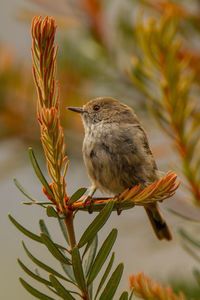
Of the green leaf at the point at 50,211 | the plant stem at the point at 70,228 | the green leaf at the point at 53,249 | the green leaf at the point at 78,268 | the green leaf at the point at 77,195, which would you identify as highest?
the green leaf at the point at 77,195

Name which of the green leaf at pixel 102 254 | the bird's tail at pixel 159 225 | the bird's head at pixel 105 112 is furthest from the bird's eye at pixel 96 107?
the green leaf at pixel 102 254

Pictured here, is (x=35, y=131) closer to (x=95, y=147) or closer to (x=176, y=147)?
(x=95, y=147)

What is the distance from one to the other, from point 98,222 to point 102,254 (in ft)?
0.22

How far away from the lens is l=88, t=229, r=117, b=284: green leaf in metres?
0.84

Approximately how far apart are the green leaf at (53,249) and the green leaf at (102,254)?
0.19 feet

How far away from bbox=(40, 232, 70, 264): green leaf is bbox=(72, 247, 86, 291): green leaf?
4cm

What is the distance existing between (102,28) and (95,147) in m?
0.59

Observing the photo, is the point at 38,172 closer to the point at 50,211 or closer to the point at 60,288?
the point at 50,211

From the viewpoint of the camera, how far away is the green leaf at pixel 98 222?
844 mm

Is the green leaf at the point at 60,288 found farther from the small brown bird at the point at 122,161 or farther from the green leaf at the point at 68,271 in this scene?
the small brown bird at the point at 122,161

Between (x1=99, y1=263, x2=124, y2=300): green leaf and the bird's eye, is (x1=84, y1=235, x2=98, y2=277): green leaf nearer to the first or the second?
(x1=99, y1=263, x2=124, y2=300): green leaf

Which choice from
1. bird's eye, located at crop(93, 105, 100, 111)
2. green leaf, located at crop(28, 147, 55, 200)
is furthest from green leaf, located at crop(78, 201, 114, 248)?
bird's eye, located at crop(93, 105, 100, 111)

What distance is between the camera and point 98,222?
0.85m

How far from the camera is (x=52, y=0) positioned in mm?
2191
